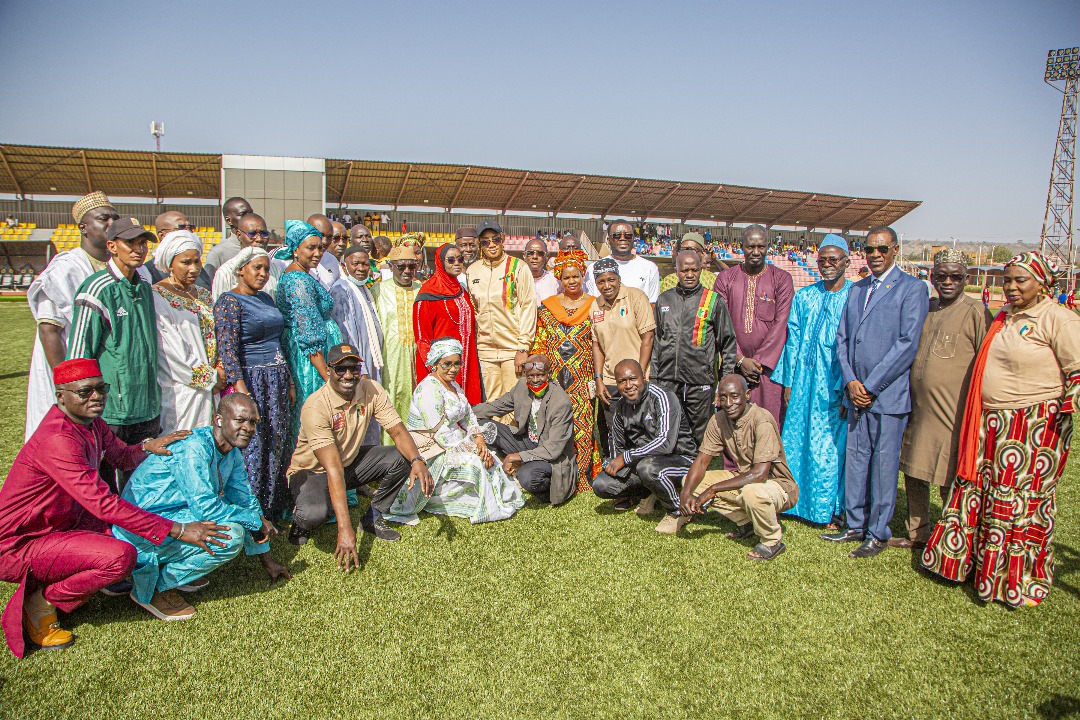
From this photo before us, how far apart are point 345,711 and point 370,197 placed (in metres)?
28.3

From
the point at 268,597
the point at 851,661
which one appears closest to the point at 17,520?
the point at 268,597

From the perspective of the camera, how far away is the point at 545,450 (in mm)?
5000

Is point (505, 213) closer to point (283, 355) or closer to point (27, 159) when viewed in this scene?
point (27, 159)

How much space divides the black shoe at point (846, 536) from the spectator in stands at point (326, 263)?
13.6 feet

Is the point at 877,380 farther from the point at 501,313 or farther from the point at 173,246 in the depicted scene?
the point at 173,246

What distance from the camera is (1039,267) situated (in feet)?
11.6

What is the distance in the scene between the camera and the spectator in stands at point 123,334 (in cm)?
354

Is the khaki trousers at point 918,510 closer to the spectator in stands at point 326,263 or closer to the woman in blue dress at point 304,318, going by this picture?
the woman in blue dress at point 304,318

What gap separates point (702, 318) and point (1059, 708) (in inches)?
123

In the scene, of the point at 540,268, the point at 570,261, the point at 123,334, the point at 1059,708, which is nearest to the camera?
the point at 1059,708

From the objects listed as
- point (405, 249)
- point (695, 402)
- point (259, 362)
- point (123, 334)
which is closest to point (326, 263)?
point (405, 249)

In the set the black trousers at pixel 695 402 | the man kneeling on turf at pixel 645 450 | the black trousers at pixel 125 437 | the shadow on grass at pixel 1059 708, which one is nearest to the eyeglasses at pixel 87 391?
the black trousers at pixel 125 437

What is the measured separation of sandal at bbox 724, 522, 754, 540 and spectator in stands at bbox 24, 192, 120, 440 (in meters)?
4.28

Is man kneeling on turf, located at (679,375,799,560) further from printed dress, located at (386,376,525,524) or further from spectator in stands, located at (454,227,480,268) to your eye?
spectator in stands, located at (454,227,480,268)
